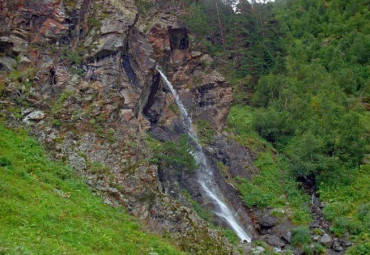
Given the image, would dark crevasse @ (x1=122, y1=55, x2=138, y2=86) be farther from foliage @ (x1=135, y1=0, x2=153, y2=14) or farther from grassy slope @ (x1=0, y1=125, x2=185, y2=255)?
foliage @ (x1=135, y1=0, x2=153, y2=14)

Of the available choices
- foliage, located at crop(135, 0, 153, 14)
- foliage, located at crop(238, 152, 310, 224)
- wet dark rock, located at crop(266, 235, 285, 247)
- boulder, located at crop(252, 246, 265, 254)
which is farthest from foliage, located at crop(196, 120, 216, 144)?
foliage, located at crop(135, 0, 153, 14)

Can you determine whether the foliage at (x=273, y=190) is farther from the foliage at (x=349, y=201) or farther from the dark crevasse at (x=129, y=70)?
the dark crevasse at (x=129, y=70)

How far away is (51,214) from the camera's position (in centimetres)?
1203

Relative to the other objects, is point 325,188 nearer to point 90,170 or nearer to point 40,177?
point 90,170

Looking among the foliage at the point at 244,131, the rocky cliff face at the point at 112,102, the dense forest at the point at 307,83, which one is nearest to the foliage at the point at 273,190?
the dense forest at the point at 307,83

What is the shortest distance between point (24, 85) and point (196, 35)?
24.0 metres

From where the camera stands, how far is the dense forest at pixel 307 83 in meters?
28.3

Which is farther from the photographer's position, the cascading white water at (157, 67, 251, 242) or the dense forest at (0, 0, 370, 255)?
the cascading white water at (157, 67, 251, 242)

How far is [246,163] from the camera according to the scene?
3056 cm

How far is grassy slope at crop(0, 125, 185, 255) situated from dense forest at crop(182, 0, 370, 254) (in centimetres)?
1437

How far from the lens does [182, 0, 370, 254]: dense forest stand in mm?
28281

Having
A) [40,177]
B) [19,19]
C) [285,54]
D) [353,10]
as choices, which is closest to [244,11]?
[285,54]

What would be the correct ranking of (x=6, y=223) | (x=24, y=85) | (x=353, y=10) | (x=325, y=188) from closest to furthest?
(x=6, y=223) → (x=24, y=85) → (x=325, y=188) → (x=353, y=10)

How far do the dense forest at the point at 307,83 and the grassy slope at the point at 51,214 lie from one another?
1437 centimetres
